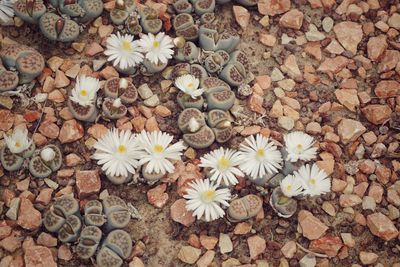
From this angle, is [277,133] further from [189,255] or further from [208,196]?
[189,255]

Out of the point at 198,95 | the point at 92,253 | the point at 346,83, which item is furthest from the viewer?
the point at 346,83

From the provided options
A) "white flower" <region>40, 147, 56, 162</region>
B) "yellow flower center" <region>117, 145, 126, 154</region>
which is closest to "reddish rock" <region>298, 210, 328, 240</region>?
"yellow flower center" <region>117, 145, 126, 154</region>

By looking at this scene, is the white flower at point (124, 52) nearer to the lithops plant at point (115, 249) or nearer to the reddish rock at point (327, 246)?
the lithops plant at point (115, 249)

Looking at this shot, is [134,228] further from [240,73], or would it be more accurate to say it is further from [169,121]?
[240,73]

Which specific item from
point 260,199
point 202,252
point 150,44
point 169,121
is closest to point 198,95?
point 169,121

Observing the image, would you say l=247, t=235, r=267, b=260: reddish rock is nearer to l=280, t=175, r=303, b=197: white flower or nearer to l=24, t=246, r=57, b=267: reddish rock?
l=280, t=175, r=303, b=197: white flower

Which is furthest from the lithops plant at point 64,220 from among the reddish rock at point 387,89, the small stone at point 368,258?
the reddish rock at point 387,89

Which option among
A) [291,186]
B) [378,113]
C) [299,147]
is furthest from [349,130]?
[291,186]
